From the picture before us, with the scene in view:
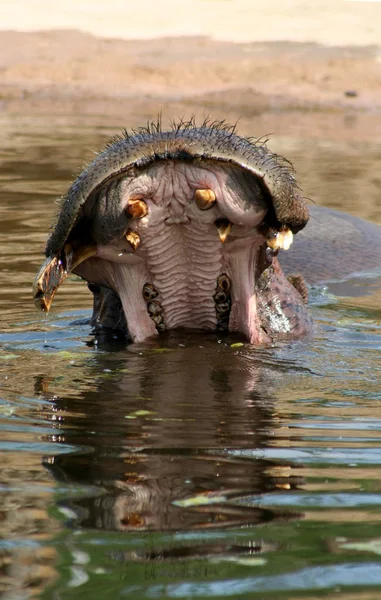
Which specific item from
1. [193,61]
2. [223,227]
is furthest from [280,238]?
[193,61]

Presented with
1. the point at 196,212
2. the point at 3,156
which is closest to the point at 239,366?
the point at 196,212

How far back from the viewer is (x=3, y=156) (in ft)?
43.7

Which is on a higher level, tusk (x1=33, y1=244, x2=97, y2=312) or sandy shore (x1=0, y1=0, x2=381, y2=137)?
sandy shore (x1=0, y1=0, x2=381, y2=137)

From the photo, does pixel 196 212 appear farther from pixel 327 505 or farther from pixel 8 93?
pixel 8 93

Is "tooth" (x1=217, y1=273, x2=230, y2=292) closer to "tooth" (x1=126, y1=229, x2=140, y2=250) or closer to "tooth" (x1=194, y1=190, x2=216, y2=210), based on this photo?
"tooth" (x1=126, y1=229, x2=140, y2=250)

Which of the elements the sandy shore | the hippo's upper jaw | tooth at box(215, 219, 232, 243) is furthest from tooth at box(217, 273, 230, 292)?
the sandy shore

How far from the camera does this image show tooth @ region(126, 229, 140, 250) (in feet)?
14.6

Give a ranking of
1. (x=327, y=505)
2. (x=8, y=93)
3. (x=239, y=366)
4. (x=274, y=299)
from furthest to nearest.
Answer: (x=8, y=93) → (x=274, y=299) → (x=239, y=366) → (x=327, y=505)

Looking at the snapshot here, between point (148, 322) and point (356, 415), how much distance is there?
1.23 m

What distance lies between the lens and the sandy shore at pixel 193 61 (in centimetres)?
1941

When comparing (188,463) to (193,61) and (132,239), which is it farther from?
(193,61)

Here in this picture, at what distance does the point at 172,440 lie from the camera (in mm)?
3643

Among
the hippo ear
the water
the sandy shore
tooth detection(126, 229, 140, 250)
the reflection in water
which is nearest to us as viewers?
the water

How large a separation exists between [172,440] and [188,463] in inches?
10.5
